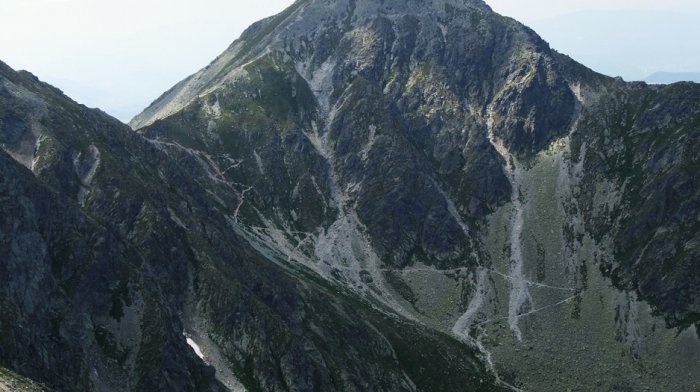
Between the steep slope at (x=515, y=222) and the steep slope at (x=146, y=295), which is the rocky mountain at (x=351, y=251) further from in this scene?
the steep slope at (x=515, y=222)

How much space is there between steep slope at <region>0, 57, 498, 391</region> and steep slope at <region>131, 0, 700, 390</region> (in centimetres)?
1934

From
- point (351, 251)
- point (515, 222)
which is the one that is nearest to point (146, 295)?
Answer: point (351, 251)

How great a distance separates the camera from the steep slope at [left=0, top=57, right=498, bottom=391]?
69.1 metres

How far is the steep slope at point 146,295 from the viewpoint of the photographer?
69062 millimetres

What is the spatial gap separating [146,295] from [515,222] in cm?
12172

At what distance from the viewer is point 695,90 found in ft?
569

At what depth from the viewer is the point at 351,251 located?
164500 mm

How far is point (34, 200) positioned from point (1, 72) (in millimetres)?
59441

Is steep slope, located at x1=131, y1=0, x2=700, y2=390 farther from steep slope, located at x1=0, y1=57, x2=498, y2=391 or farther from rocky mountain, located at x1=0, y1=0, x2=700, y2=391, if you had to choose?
steep slope, located at x1=0, y1=57, x2=498, y2=391

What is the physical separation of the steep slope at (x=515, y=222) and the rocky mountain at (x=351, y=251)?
0.60 metres

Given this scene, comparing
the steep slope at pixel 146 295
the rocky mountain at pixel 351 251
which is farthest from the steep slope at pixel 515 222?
the steep slope at pixel 146 295

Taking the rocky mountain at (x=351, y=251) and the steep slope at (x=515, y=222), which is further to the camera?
the steep slope at (x=515, y=222)

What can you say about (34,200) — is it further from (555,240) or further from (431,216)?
(555,240)

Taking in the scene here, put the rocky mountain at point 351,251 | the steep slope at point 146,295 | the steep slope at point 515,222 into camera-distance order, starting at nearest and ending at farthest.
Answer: the steep slope at point 146,295 < the rocky mountain at point 351,251 < the steep slope at point 515,222
